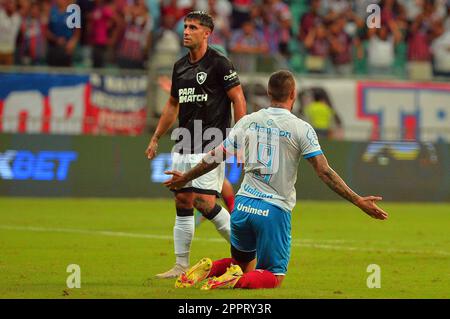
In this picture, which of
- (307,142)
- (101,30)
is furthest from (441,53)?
(307,142)

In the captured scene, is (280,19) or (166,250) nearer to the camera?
(166,250)

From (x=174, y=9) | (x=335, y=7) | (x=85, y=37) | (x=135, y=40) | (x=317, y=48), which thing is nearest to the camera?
(x=135, y=40)

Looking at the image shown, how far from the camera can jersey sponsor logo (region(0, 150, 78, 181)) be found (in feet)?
68.9

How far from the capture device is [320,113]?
75.9ft

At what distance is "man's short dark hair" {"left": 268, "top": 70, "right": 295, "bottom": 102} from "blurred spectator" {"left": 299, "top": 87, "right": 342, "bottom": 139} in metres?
13.7

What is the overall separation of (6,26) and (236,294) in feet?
47.8

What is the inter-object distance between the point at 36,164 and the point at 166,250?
8538 millimetres

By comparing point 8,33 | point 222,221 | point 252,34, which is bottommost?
point 222,221

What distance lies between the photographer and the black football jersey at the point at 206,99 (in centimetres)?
1084

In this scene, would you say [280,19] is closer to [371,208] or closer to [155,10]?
[155,10]

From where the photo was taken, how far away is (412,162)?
23.2m

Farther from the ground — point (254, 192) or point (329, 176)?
point (329, 176)
